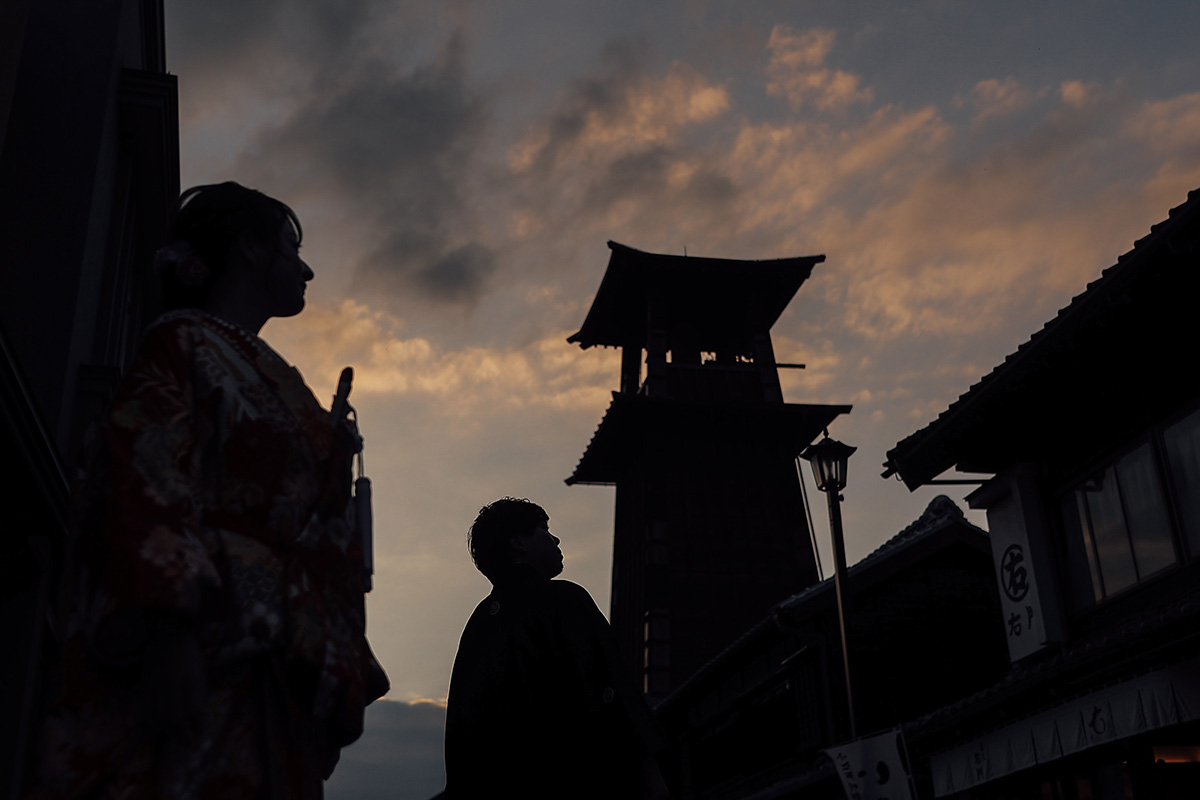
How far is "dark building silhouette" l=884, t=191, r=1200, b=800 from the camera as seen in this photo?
833cm

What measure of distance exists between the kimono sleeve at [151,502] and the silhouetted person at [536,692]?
7.93ft

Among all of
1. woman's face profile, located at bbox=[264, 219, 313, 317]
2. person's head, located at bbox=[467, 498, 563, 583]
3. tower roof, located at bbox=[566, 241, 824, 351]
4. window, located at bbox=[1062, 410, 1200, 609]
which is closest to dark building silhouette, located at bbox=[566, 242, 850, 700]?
tower roof, located at bbox=[566, 241, 824, 351]

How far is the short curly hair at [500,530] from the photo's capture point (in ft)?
15.0

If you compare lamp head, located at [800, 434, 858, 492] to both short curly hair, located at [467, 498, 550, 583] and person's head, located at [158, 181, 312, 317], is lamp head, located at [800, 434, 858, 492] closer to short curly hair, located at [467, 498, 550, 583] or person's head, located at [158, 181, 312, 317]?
short curly hair, located at [467, 498, 550, 583]

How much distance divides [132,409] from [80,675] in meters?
0.52

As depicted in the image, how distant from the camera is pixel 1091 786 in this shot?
978cm

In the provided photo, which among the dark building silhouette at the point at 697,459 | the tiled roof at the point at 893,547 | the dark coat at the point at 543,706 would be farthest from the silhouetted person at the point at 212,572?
the dark building silhouette at the point at 697,459

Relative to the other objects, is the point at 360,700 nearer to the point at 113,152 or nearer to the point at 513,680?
the point at 513,680

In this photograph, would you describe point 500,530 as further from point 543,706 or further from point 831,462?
point 831,462

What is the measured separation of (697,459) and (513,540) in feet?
66.0

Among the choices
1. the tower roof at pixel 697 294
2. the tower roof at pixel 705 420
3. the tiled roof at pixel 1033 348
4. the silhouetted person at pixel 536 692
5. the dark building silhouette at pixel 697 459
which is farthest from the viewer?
the tower roof at pixel 697 294

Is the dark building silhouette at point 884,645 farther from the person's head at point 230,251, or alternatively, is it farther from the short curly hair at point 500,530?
the person's head at point 230,251

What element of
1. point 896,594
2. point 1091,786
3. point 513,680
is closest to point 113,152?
point 513,680

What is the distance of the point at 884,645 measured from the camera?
16.2m
